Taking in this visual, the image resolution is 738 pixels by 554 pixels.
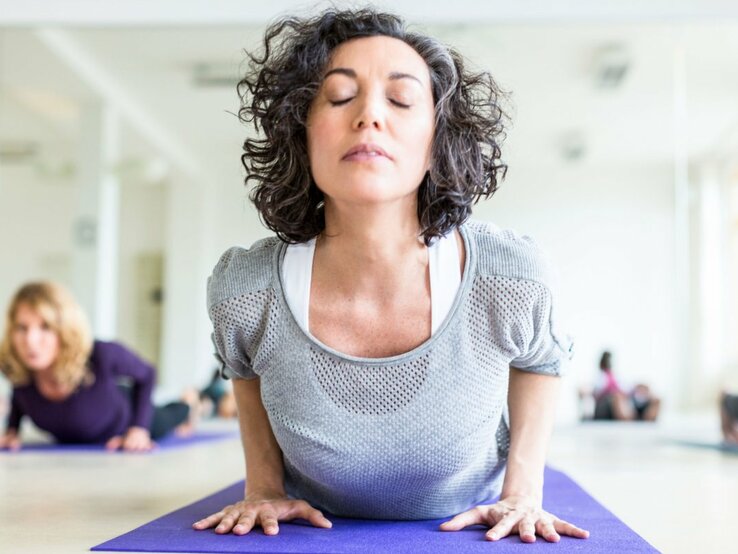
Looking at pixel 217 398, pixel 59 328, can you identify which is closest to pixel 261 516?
pixel 59 328

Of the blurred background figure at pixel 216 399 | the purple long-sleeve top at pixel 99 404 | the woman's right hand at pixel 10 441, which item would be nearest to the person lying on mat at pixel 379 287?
the purple long-sleeve top at pixel 99 404

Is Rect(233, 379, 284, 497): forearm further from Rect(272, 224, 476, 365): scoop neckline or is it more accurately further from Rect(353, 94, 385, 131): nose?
Rect(353, 94, 385, 131): nose

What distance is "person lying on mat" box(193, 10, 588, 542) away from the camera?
1.33 m

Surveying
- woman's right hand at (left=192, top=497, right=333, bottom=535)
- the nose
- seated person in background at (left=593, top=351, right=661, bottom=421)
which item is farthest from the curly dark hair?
seated person in background at (left=593, top=351, right=661, bottom=421)

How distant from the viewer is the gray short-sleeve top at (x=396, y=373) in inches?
53.1

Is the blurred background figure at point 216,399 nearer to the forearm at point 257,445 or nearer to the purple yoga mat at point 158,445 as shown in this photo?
the purple yoga mat at point 158,445

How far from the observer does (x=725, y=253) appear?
4.71m

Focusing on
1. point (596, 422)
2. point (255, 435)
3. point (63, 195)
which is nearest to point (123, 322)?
point (63, 195)

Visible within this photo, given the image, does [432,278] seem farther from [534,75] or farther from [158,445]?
[534,75]

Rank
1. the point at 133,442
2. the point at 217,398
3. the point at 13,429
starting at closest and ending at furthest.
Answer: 1. the point at 133,442
2. the point at 13,429
3. the point at 217,398

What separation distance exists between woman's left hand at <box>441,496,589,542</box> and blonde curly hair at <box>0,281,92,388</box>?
2252 mm

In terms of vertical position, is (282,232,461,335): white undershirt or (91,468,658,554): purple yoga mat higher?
(282,232,461,335): white undershirt

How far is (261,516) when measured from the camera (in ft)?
4.70

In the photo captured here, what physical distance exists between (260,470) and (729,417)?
291 cm
